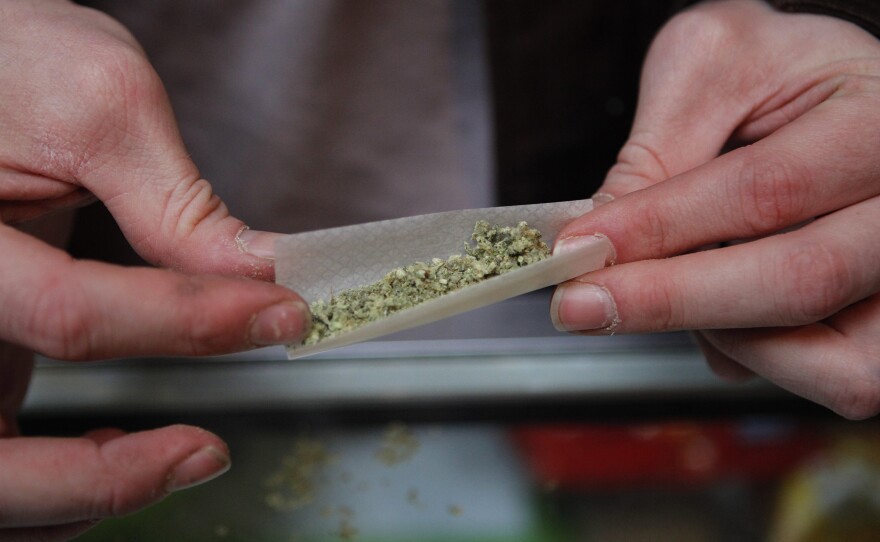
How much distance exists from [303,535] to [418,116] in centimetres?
98

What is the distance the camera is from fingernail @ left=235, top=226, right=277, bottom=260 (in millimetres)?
810

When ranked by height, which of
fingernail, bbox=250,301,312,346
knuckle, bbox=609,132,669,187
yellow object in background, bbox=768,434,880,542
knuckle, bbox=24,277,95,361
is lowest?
yellow object in background, bbox=768,434,880,542

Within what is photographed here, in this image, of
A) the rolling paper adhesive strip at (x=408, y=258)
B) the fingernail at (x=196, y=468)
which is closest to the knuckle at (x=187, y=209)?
the rolling paper adhesive strip at (x=408, y=258)

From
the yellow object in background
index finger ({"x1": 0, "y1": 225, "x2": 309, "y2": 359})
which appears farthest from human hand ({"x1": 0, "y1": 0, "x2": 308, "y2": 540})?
the yellow object in background

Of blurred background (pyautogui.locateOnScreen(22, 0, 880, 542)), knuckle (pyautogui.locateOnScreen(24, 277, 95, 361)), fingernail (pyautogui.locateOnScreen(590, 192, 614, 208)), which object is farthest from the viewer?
blurred background (pyautogui.locateOnScreen(22, 0, 880, 542))

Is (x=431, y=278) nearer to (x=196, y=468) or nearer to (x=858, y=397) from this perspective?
(x=196, y=468)

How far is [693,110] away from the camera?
1.03 meters

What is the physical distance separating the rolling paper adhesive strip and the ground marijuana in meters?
0.01

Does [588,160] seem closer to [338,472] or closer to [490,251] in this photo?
[490,251]

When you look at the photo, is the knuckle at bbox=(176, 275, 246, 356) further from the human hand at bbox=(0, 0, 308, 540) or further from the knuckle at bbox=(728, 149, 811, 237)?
the knuckle at bbox=(728, 149, 811, 237)

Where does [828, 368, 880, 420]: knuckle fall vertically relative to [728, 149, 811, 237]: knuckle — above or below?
below

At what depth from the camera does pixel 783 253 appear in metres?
0.80

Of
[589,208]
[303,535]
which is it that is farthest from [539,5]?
[303,535]

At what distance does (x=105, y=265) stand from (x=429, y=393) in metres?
0.83
